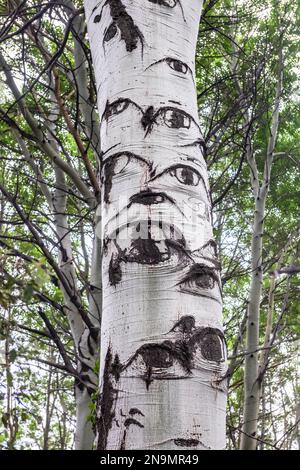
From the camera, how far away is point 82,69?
3213 mm

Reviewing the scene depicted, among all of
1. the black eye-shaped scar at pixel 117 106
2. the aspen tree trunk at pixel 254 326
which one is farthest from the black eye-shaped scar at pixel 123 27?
the aspen tree trunk at pixel 254 326

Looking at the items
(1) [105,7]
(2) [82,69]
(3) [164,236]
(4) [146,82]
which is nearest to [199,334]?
(3) [164,236]

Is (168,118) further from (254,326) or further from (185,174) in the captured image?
(254,326)

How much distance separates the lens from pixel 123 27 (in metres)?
1.05

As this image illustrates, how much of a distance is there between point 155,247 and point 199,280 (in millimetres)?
95

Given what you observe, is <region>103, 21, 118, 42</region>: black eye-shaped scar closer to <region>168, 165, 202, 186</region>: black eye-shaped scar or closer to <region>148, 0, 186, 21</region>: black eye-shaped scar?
<region>148, 0, 186, 21</region>: black eye-shaped scar

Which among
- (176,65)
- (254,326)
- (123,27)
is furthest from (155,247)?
(254,326)

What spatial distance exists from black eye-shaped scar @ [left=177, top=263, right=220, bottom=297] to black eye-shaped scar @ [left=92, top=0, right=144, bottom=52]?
0.52 metres

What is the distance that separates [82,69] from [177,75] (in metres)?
2.40

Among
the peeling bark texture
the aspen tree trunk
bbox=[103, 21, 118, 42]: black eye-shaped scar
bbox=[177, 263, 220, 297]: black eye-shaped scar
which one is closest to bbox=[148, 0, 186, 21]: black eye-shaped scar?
the peeling bark texture

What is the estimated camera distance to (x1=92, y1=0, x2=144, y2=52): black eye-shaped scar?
1.03 m

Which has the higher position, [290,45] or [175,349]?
[290,45]

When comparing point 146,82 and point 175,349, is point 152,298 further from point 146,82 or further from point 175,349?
point 146,82

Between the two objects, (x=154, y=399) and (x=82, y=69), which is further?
(x=82, y=69)
